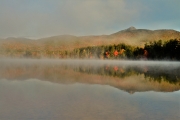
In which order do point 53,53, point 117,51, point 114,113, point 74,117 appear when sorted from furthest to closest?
point 53,53 < point 117,51 < point 114,113 < point 74,117

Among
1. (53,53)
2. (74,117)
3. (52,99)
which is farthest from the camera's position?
(53,53)

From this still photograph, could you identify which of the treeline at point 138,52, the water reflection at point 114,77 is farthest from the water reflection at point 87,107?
the treeline at point 138,52

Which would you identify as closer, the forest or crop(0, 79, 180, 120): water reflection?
crop(0, 79, 180, 120): water reflection

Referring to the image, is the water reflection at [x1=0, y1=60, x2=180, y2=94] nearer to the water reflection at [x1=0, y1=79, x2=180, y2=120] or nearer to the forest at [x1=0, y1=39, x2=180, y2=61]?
the water reflection at [x1=0, y1=79, x2=180, y2=120]

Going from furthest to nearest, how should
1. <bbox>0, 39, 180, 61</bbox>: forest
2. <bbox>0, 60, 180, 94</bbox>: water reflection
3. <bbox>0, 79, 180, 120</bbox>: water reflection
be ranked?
1. <bbox>0, 39, 180, 61</bbox>: forest
2. <bbox>0, 60, 180, 94</bbox>: water reflection
3. <bbox>0, 79, 180, 120</bbox>: water reflection

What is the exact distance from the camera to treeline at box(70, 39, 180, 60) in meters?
87.1

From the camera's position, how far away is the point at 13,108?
36.8 ft

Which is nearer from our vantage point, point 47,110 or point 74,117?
point 74,117

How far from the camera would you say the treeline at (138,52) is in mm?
87062

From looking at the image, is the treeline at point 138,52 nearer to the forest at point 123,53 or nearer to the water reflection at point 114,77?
the forest at point 123,53

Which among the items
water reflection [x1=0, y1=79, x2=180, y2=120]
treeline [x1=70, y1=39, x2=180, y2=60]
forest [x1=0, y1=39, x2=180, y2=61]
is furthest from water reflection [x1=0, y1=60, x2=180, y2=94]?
forest [x1=0, y1=39, x2=180, y2=61]

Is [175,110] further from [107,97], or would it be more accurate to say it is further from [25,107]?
[25,107]

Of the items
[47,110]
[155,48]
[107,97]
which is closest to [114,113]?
[47,110]

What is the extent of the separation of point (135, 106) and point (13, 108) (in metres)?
5.93
